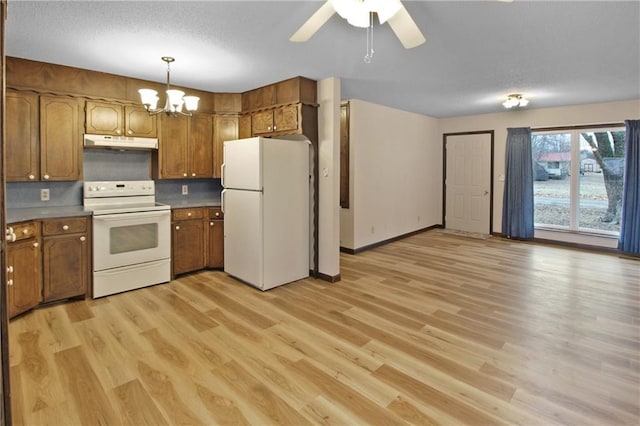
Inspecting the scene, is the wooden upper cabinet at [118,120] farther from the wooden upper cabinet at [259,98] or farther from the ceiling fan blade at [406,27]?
the ceiling fan blade at [406,27]

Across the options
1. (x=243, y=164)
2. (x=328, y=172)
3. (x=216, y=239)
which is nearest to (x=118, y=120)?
(x=243, y=164)

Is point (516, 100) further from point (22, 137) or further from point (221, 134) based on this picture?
point (22, 137)

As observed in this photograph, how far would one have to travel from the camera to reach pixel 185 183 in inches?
191

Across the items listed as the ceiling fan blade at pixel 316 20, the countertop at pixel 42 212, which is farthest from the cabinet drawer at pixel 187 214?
the ceiling fan blade at pixel 316 20

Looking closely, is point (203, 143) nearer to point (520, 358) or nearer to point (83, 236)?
point (83, 236)

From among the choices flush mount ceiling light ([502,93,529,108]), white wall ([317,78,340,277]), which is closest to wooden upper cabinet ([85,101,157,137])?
white wall ([317,78,340,277])

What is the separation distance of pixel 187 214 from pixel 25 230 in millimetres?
1549

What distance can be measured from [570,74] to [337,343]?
391cm

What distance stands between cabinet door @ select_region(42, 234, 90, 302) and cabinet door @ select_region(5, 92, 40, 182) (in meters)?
0.72

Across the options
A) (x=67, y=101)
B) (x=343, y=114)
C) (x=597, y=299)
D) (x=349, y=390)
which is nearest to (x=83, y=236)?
(x=67, y=101)

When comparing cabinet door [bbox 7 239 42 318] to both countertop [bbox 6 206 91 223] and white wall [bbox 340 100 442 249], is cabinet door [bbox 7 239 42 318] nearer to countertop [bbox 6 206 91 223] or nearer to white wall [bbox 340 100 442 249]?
countertop [bbox 6 206 91 223]

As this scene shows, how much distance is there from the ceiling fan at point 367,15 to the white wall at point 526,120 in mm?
5238

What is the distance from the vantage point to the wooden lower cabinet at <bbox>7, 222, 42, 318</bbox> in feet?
9.86

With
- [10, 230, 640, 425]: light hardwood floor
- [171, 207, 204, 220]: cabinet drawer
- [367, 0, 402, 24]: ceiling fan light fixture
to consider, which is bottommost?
[10, 230, 640, 425]: light hardwood floor
